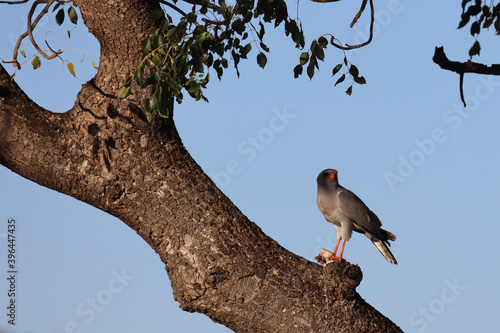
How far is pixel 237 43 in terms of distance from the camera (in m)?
5.98

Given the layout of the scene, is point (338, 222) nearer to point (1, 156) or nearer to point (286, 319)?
point (286, 319)

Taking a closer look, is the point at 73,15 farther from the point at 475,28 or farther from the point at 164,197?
the point at 475,28

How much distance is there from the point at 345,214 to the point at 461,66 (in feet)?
8.34

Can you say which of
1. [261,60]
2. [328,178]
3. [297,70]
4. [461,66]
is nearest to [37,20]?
[261,60]

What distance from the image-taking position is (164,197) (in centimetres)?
509

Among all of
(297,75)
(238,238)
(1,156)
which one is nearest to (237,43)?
(297,75)

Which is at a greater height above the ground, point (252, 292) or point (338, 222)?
point (338, 222)

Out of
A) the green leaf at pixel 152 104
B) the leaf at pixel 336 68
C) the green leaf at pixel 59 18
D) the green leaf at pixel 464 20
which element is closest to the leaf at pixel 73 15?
the green leaf at pixel 59 18

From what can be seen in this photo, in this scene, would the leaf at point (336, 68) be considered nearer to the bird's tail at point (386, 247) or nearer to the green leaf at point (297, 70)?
the green leaf at point (297, 70)

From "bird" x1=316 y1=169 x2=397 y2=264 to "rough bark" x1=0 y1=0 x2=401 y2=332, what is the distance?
78.8 inches

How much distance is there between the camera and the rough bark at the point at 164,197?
4.86 m

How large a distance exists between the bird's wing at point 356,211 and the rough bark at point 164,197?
1983 millimetres

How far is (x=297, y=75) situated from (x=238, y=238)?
6.54 feet

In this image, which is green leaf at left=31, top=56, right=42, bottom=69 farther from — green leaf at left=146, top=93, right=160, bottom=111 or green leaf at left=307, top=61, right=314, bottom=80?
green leaf at left=307, top=61, right=314, bottom=80
